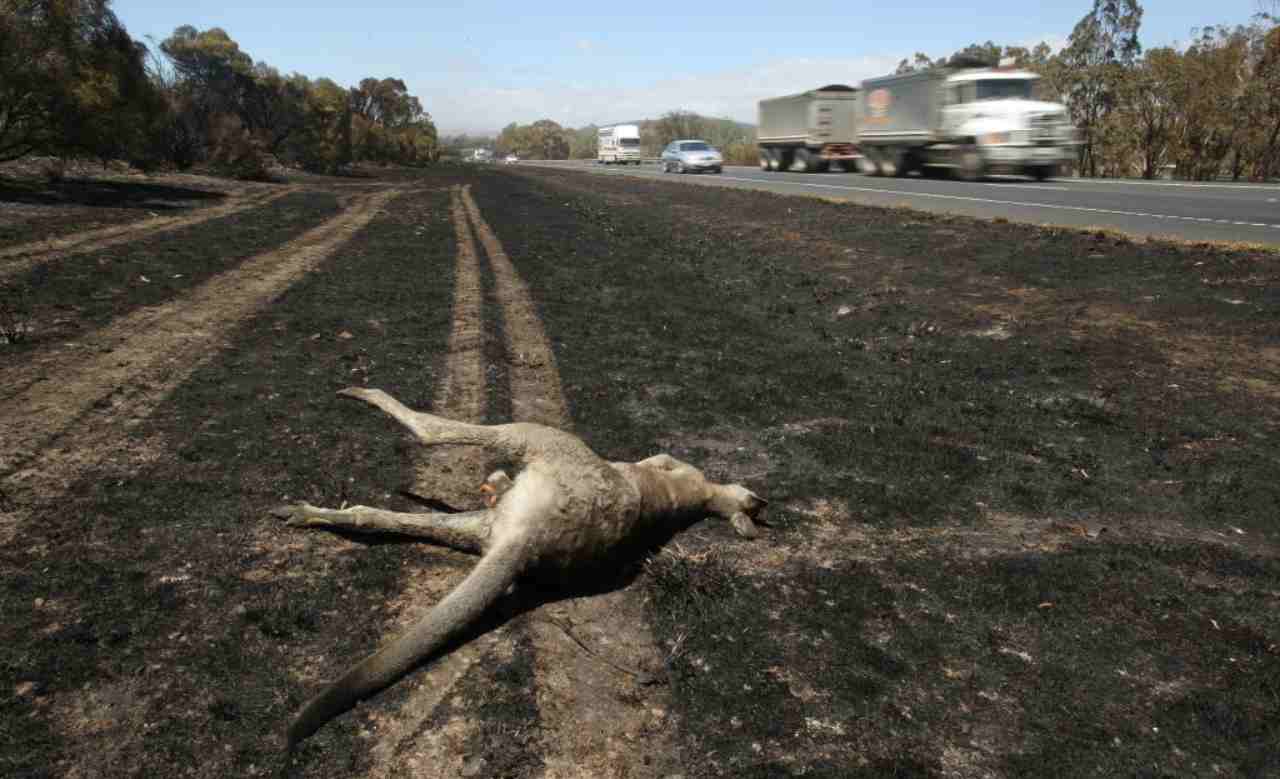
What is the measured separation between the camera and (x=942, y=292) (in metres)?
9.22

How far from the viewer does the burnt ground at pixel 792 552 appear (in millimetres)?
2436

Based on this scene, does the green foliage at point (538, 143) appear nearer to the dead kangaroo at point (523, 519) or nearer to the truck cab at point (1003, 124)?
the truck cab at point (1003, 124)

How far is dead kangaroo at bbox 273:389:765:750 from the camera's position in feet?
8.20

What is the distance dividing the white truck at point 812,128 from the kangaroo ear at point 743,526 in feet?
96.4

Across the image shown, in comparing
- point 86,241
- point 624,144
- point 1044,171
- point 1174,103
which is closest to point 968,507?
point 86,241

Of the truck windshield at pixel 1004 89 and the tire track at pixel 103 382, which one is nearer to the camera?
the tire track at pixel 103 382

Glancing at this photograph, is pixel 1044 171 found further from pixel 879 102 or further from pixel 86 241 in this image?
pixel 86 241

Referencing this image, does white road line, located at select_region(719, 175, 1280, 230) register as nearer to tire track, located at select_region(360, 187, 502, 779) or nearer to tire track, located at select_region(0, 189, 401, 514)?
tire track, located at select_region(360, 187, 502, 779)

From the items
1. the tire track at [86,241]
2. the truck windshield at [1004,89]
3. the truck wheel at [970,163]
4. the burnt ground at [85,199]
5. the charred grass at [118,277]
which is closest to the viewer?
the charred grass at [118,277]

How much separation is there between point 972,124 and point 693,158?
17.1 m

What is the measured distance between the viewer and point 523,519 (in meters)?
2.89

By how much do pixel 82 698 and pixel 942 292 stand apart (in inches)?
349

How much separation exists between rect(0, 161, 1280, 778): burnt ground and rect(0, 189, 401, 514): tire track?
0.45 ft

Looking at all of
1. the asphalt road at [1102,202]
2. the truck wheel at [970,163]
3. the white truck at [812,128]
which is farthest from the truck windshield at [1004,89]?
the white truck at [812,128]
